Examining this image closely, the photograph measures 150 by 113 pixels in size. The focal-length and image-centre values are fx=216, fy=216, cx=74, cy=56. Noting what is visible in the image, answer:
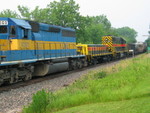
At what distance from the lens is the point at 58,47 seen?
17.2m

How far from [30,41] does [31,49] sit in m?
0.50

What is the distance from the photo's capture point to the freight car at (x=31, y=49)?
→ 1160 centimetres

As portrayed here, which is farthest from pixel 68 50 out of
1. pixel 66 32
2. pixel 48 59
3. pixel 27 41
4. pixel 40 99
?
pixel 40 99

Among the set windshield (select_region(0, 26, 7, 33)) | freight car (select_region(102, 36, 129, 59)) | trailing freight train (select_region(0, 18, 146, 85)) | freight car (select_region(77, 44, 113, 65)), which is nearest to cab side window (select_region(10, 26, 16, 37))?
trailing freight train (select_region(0, 18, 146, 85))

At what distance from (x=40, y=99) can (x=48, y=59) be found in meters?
8.83

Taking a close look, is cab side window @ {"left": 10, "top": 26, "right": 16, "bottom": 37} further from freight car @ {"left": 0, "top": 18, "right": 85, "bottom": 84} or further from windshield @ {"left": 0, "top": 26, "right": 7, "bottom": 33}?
windshield @ {"left": 0, "top": 26, "right": 7, "bottom": 33}

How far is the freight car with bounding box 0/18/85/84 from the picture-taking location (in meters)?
11.6

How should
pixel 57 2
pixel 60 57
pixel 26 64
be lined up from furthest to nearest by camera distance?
pixel 57 2 → pixel 60 57 → pixel 26 64

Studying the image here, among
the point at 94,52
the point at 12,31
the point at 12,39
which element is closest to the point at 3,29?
the point at 12,31

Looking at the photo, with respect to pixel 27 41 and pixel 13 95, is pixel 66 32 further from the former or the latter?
pixel 13 95

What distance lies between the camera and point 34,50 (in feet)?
45.5

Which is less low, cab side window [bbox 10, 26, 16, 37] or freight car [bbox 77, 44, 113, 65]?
cab side window [bbox 10, 26, 16, 37]

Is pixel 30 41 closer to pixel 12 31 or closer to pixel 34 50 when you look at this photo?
pixel 34 50

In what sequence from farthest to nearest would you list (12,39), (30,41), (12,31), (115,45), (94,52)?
(115,45) < (94,52) < (30,41) < (12,31) < (12,39)
